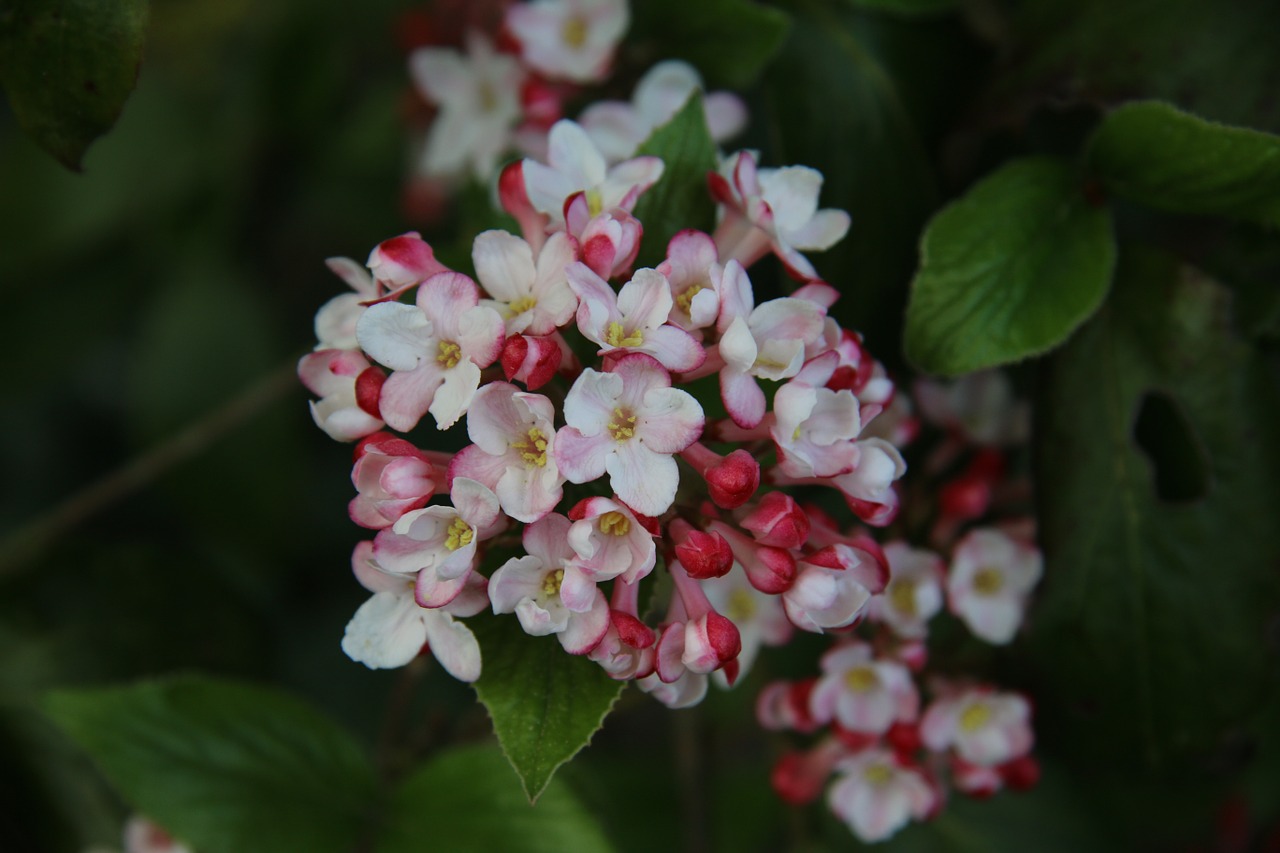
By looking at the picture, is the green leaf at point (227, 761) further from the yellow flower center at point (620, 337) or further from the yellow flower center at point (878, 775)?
the yellow flower center at point (620, 337)

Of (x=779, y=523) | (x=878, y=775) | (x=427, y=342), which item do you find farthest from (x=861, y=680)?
(x=427, y=342)

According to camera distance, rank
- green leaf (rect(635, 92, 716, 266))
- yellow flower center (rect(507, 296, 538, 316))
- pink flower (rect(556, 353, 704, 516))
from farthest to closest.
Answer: green leaf (rect(635, 92, 716, 266)), yellow flower center (rect(507, 296, 538, 316)), pink flower (rect(556, 353, 704, 516))

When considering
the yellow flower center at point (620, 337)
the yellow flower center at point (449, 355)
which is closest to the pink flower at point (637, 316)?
the yellow flower center at point (620, 337)

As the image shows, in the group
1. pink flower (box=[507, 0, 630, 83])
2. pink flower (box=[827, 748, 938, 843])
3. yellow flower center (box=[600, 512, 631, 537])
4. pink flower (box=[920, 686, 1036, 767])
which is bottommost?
pink flower (box=[827, 748, 938, 843])

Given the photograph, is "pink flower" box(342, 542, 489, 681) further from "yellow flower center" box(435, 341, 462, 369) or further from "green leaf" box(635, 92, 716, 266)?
"green leaf" box(635, 92, 716, 266)

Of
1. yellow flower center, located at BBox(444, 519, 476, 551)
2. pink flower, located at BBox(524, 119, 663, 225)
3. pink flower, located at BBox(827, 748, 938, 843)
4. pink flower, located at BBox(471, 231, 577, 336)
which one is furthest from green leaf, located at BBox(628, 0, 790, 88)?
pink flower, located at BBox(827, 748, 938, 843)

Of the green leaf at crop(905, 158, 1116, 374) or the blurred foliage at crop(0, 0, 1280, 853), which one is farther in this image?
the blurred foliage at crop(0, 0, 1280, 853)

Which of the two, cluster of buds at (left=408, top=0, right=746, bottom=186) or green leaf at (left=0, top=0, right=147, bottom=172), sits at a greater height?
green leaf at (left=0, top=0, right=147, bottom=172)
